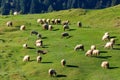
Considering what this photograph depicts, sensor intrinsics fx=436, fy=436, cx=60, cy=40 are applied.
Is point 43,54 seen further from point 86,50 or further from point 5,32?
point 5,32

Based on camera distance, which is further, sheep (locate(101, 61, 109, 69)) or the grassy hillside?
sheep (locate(101, 61, 109, 69))

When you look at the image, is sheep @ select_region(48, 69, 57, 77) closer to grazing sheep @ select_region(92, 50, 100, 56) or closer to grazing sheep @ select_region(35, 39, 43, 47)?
grazing sheep @ select_region(92, 50, 100, 56)

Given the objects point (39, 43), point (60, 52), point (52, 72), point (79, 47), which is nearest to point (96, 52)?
point (79, 47)

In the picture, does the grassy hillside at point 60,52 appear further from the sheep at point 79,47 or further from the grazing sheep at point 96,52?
the grazing sheep at point 96,52

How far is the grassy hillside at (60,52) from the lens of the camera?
56781 millimetres

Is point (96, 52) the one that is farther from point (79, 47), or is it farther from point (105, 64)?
point (105, 64)

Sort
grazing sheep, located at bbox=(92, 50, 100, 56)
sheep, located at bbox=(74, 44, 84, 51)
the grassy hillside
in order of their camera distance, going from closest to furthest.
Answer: the grassy hillside < grazing sheep, located at bbox=(92, 50, 100, 56) < sheep, located at bbox=(74, 44, 84, 51)

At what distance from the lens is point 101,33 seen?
77.6 m

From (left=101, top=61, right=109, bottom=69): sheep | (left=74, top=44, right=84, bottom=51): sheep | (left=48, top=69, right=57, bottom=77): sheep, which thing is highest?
(left=74, top=44, right=84, bottom=51): sheep

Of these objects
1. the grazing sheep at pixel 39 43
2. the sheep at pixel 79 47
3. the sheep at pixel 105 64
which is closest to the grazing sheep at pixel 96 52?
the sheep at pixel 79 47

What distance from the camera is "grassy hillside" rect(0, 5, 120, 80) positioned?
186 feet

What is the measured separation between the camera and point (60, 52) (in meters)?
66.4

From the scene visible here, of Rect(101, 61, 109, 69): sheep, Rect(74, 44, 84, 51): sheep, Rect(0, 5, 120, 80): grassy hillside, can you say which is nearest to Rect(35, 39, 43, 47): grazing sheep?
Rect(0, 5, 120, 80): grassy hillside

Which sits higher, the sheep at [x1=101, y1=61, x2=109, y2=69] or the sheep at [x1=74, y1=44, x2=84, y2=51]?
the sheep at [x1=74, y1=44, x2=84, y2=51]
